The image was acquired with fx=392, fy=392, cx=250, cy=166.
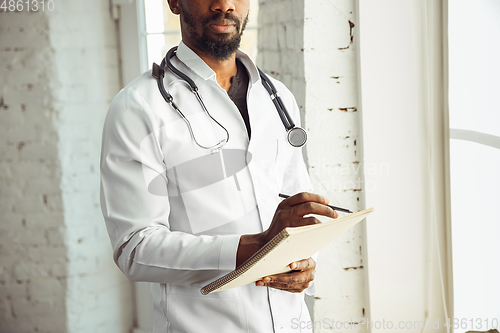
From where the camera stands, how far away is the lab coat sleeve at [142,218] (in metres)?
0.74

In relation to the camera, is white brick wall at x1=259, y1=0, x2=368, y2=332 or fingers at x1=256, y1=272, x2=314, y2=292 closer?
fingers at x1=256, y1=272, x2=314, y2=292

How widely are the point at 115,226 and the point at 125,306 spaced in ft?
4.07

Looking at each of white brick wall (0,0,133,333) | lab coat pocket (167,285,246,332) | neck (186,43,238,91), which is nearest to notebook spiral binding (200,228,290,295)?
lab coat pocket (167,285,246,332)

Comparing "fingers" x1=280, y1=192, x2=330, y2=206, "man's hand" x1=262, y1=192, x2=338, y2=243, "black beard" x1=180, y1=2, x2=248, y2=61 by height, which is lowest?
"man's hand" x1=262, y1=192, x2=338, y2=243

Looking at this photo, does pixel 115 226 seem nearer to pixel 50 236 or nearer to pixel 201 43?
pixel 201 43

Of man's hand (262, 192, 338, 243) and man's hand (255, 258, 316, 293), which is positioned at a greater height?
man's hand (262, 192, 338, 243)

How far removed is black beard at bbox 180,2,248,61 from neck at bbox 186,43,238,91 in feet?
0.05

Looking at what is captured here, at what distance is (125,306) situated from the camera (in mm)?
1854

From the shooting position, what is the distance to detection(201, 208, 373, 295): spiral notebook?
577 millimetres

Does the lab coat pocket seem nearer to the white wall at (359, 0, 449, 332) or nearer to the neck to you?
the neck

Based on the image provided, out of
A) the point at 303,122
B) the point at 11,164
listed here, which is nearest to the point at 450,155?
the point at 303,122

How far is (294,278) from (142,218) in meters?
0.34

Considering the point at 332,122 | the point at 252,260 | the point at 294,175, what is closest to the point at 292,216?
the point at 252,260

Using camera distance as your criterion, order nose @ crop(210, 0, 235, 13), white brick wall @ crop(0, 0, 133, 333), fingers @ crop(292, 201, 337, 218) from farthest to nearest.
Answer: white brick wall @ crop(0, 0, 133, 333)
nose @ crop(210, 0, 235, 13)
fingers @ crop(292, 201, 337, 218)
